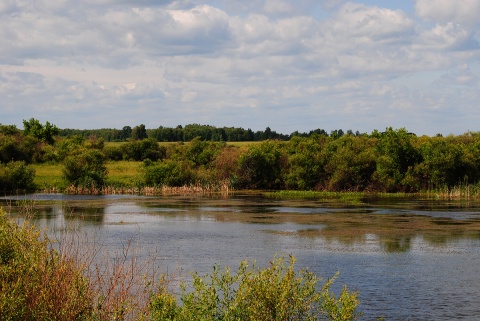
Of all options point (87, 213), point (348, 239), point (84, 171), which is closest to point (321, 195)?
point (84, 171)

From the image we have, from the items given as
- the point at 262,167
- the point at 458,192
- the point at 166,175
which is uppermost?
the point at 262,167

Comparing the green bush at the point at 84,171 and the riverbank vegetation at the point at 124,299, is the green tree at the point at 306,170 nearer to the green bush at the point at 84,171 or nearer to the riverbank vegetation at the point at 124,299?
the green bush at the point at 84,171

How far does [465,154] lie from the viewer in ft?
228

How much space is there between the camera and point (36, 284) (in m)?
11.9

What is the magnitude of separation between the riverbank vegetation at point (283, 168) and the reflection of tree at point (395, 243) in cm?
3098

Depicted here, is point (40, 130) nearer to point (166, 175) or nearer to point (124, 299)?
point (166, 175)

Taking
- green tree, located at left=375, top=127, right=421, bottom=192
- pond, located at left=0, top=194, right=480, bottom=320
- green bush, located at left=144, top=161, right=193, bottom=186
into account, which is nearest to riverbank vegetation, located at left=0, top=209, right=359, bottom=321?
pond, located at left=0, top=194, right=480, bottom=320

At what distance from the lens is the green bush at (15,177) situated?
71.5 metres

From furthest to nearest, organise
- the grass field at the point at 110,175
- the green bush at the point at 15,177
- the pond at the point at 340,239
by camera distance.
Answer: the grass field at the point at 110,175 < the green bush at the point at 15,177 < the pond at the point at 340,239

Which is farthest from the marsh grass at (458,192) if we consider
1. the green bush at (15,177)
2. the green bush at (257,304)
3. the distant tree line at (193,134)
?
the distant tree line at (193,134)

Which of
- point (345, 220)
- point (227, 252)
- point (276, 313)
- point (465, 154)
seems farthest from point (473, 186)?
point (276, 313)

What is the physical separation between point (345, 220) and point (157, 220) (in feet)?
40.2

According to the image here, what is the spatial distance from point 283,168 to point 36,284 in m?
69.4

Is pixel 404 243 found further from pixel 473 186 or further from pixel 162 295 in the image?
pixel 473 186
